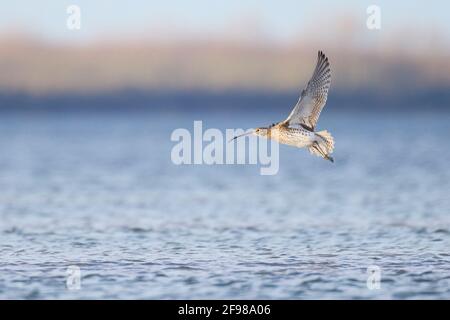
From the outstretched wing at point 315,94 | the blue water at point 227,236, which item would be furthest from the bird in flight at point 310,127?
the blue water at point 227,236

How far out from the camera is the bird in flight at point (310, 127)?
13.3 m

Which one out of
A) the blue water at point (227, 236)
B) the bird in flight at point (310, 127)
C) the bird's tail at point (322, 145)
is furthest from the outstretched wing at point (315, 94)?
the blue water at point (227, 236)

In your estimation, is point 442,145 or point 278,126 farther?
point 442,145

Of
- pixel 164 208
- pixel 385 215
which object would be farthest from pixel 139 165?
pixel 385 215

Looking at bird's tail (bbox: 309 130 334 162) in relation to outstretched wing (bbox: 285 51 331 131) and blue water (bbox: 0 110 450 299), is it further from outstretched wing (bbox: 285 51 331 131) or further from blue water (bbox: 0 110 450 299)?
blue water (bbox: 0 110 450 299)

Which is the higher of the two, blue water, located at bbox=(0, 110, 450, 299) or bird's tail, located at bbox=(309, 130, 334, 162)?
bird's tail, located at bbox=(309, 130, 334, 162)


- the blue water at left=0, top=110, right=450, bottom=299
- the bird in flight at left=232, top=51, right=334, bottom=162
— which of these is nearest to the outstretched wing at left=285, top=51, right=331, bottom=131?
the bird in flight at left=232, top=51, right=334, bottom=162

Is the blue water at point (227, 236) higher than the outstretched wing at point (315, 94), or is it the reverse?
the outstretched wing at point (315, 94)

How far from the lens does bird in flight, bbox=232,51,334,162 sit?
1326 centimetres

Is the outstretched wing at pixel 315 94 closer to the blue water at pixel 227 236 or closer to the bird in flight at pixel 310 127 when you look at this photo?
the bird in flight at pixel 310 127

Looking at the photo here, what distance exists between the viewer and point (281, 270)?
1327 cm

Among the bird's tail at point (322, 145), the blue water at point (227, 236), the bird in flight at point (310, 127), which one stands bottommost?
the blue water at point (227, 236)
